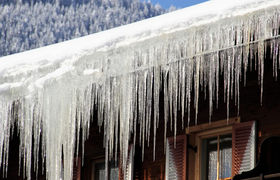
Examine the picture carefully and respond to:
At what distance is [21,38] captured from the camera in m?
62.3

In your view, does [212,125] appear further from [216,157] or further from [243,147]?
[243,147]

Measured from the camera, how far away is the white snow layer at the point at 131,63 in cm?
541

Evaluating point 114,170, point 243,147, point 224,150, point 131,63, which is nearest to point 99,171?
point 114,170

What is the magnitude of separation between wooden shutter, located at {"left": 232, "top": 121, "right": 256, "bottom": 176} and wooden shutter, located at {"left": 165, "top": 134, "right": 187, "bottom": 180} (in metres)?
0.77

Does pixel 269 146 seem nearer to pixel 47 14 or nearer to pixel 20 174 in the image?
pixel 20 174

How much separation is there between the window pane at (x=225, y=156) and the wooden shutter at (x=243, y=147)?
27cm

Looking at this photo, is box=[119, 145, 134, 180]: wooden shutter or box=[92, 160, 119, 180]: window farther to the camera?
box=[92, 160, 119, 180]: window

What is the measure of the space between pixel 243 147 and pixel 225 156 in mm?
440

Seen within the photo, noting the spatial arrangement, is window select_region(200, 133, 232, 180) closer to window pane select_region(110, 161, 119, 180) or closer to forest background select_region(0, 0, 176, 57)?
window pane select_region(110, 161, 119, 180)

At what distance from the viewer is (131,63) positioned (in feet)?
20.1

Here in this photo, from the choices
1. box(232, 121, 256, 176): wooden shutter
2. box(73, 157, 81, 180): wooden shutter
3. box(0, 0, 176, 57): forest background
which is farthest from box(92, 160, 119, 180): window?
box(0, 0, 176, 57): forest background

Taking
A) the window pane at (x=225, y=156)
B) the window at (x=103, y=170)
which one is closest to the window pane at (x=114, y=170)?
the window at (x=103, y=170)

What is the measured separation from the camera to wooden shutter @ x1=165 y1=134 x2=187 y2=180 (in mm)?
7645

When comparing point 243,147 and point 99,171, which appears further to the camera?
point 99,171
